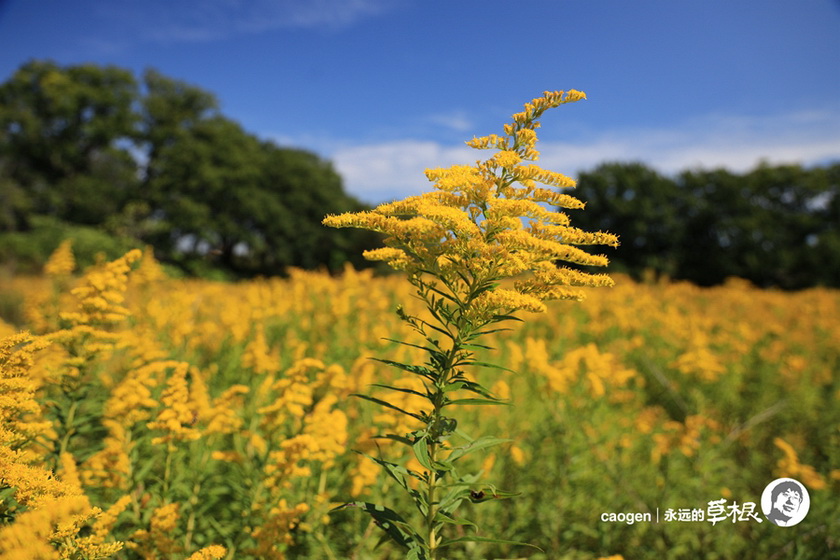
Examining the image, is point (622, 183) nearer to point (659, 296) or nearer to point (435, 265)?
point (659, 296)

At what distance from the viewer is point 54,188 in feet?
109

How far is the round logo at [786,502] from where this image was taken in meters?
3.36

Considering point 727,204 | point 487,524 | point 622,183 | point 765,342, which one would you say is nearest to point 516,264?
point 487,524

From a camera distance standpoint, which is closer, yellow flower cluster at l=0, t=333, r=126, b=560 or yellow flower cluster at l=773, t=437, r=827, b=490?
yellow flower cluster at l=0, t=333, r=126, b=560

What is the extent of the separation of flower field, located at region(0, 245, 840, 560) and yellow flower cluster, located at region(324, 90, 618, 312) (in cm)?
52

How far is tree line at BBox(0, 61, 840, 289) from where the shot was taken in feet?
85.8

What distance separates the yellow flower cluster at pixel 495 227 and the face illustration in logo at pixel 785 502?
9.75 feet

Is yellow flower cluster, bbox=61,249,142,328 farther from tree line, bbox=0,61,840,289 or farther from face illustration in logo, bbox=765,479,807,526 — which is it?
tree line, bbox=0,61,840,289

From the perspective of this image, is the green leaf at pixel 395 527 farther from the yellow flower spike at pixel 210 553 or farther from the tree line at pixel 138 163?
the tree line at pixel 138 163

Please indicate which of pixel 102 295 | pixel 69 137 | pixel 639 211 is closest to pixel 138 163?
pixel 69 137

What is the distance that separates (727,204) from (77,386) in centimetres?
3353

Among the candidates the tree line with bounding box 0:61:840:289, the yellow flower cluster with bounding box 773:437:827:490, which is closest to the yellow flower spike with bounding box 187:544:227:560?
the yellow flower cluster with bounding box 773:437:827:490

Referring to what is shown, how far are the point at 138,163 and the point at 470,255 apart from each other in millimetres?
41636

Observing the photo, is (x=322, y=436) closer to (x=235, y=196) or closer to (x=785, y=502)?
(x=785, y=502)
